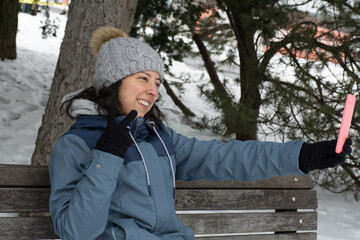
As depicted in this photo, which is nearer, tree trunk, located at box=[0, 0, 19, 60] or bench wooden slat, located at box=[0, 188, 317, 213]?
bench wooden slat, located at box=[0, 188, 317, 213]

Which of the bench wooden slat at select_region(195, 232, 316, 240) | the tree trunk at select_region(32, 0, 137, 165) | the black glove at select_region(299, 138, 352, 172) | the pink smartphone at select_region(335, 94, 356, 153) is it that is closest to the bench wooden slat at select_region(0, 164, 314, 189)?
the bench wooden slat at select_region(195, 232, 316, 240)

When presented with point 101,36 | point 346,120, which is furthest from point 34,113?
point 346,120

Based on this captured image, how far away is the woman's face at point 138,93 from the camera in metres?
2.06

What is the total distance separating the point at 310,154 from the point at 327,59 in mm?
2708

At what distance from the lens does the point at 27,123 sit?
253 inches

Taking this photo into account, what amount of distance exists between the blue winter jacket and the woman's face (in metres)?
0.08

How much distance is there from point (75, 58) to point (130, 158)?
1663 millimetres

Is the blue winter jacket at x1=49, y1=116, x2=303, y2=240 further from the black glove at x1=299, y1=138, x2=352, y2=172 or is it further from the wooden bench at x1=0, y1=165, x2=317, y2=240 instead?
the wooden bench at x1=0, y1=165, x2=317, y2=240

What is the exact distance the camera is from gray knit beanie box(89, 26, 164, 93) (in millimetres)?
2059

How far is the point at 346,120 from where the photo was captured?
1.72m

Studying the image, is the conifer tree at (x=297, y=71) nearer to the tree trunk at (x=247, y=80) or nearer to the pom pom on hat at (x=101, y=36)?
the tree trunk at (x=247, y=80)

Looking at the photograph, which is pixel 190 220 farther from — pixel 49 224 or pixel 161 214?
pixel 49 224

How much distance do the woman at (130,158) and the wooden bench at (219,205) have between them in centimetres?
21

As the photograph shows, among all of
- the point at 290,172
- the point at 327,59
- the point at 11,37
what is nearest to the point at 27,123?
the point at 11,37
